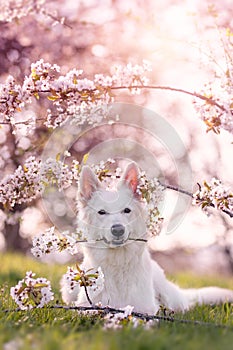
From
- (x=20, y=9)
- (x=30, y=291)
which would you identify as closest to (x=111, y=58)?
(x=20, y=9)

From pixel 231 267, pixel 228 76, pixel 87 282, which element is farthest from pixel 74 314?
pixel 231 267

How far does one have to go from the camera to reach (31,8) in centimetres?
583

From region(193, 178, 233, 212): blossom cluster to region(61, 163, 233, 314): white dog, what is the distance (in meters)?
0.82

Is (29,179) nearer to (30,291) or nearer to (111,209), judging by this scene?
(111,209)

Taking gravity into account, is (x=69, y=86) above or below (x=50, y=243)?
above

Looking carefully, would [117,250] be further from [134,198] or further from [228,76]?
[228,76]

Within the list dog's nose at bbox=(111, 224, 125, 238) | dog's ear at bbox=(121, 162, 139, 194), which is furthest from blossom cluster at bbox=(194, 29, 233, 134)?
dog's nose at bbox=(111, 224, 125, 238)

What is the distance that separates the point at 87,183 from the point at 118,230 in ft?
1.85

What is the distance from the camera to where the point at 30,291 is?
444 cm

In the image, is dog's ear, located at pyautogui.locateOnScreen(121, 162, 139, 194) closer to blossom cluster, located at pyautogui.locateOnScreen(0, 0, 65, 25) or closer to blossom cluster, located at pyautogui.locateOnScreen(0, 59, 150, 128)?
blossom cluster, located at pyautogui.locateOnScreen(0, 59, 150, 128)

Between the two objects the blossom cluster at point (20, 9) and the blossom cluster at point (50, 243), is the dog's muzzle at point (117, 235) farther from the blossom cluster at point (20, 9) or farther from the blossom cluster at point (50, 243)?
the blossom cluster at point (20, 9)

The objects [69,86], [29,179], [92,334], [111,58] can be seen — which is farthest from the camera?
[111,58]

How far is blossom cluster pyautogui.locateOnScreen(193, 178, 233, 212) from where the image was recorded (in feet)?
15.7

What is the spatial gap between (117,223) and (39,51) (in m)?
5.97
